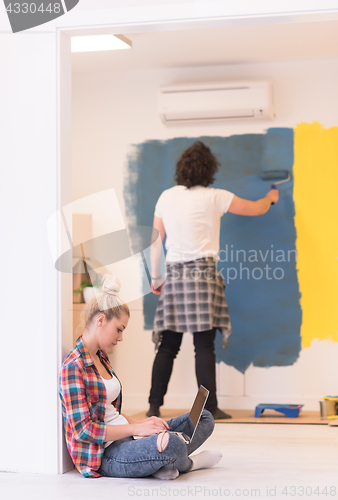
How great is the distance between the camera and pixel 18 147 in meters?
2.20

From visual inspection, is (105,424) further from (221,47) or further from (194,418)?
(221,47)

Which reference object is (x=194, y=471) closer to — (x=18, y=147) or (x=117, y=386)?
(x=117, y=386)

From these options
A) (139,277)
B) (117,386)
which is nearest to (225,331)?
(139,277)

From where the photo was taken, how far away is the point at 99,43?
10.5ft

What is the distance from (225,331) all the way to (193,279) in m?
0.35

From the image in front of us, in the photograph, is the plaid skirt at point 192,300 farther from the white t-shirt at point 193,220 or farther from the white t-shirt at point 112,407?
the white t-shirt at point 112,407

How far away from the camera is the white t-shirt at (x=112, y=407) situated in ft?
6.76

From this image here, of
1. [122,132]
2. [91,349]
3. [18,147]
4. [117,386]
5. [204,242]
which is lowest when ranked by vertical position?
[117,386]

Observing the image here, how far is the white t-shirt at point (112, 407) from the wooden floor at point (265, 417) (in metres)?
1.21

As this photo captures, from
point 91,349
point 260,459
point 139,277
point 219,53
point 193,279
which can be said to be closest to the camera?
point 91,349

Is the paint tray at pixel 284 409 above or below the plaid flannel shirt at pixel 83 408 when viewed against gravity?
below

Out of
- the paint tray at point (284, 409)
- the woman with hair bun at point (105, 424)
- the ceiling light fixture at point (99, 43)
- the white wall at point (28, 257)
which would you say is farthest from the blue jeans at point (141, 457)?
the ceiling light fixture at point (99, 43)

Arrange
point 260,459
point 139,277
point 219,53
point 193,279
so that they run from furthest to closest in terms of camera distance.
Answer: point 139,277 < point 219,53 < point 193,279 < point 260,459

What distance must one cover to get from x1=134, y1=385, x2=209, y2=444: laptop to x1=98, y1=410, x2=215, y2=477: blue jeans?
2.7 inches
